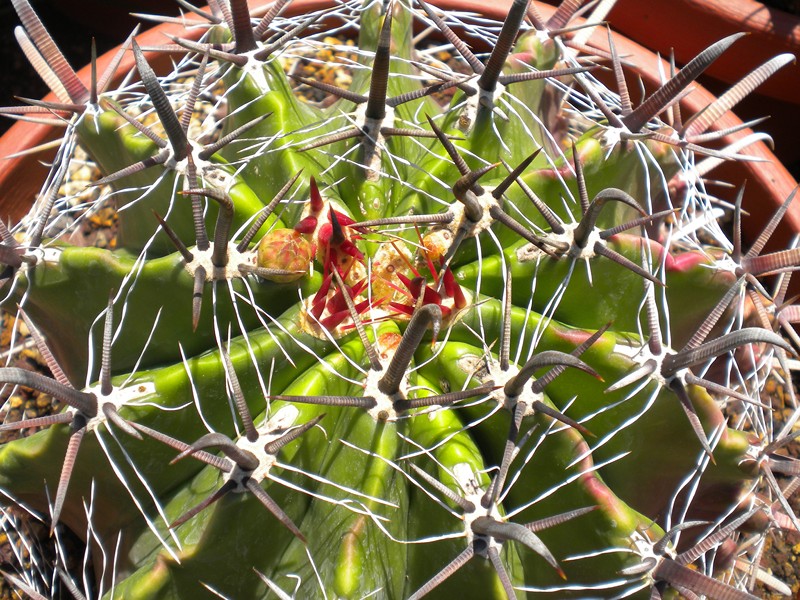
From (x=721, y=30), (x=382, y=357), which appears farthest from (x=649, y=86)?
(x=382, y=357)

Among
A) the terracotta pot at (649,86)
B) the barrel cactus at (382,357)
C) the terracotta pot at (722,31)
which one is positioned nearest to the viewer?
the barrel cactus at (382,357)

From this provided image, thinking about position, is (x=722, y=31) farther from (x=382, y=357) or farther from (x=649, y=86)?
(x=382, y=357)

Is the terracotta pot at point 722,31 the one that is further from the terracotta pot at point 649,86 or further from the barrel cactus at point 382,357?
the barrel cactus at point 382,357

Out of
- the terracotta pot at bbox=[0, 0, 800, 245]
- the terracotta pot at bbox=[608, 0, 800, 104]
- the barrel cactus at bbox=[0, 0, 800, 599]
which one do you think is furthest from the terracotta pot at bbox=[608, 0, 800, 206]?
the barrel cactus at bbox=[0, 0, 800, 599]

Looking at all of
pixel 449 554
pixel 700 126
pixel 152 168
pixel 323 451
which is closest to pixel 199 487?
pixel 323 451

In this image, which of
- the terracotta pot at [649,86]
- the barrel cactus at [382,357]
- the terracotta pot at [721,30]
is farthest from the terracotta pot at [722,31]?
the barrel cactus at [382,357]
